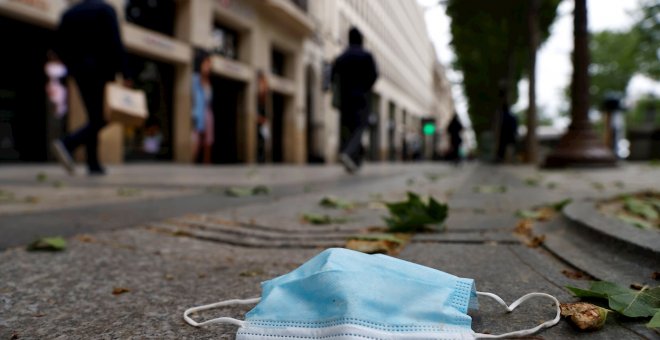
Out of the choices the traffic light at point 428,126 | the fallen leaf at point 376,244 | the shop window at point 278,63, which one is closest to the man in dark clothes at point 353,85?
the fallen leaf at point 376,244

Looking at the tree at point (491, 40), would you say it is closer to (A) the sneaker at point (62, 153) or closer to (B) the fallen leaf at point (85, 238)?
(A) the sneaker at point (62, 153)

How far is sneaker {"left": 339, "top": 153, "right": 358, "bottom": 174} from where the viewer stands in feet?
27.5

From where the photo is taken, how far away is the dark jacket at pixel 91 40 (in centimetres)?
610

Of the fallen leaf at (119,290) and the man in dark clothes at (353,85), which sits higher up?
the man in dark clothes at (353,85)

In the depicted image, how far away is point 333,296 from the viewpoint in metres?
1.02

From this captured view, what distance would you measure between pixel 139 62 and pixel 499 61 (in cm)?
1682

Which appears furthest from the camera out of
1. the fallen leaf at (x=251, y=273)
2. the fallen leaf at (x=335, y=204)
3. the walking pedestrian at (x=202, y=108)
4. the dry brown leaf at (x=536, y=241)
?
the walking pedestrian at (x=202, y=108)

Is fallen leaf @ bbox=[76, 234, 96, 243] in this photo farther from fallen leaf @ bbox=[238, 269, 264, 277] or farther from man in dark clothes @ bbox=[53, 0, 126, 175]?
man in dark clothes @ bbox=[53, 0, 126, 175]

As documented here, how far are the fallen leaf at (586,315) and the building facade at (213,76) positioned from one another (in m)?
7.82

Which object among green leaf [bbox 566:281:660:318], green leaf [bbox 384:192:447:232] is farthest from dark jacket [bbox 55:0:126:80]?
green leaf [bbox 566:281:660:318]

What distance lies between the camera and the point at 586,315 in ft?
3.56

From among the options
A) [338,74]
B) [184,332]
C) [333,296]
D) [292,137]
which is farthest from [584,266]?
[292,137]

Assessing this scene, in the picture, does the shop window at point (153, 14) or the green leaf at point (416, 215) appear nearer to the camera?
the green leaf at point (416, 215)

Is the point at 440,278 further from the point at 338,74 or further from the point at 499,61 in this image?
the point at 499,61
